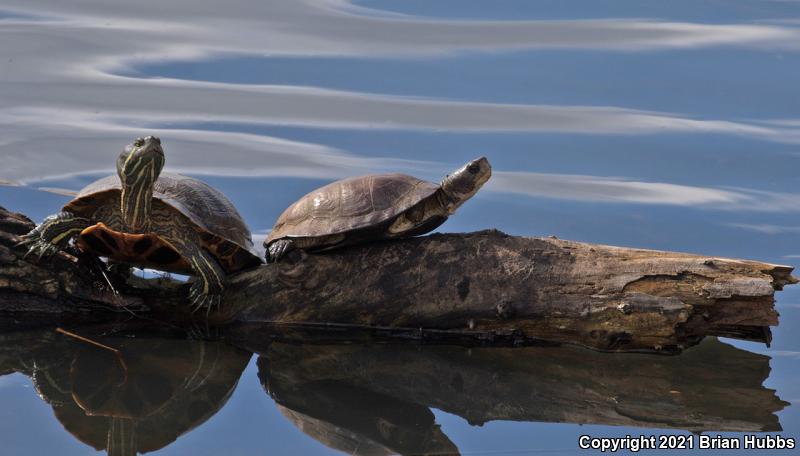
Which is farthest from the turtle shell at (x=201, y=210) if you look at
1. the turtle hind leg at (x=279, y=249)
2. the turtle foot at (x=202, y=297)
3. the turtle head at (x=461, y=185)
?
the turtle head at (x=461, y=185)

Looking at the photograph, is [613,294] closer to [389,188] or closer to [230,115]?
[389,188]

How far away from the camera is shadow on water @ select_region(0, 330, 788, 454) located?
369 cm

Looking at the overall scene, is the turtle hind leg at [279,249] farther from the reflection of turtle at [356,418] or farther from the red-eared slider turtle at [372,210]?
the reflection of turtle at [356,418]

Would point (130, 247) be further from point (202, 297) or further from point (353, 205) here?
point (353, 205)

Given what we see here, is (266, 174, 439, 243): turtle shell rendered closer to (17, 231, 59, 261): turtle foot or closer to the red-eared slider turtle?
the red-eared slider turtle

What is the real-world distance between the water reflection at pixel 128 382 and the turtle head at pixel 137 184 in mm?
511

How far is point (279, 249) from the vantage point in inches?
186

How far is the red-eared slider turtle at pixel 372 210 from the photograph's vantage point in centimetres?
456

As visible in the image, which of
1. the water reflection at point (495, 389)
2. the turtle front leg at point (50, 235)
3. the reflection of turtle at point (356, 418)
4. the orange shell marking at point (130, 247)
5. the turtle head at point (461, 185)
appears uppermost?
the turtle head at point (461, 185)

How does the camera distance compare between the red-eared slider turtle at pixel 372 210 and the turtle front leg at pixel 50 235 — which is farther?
the red-eared slider turtle at pixel 372 210

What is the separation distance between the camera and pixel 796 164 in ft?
22.8

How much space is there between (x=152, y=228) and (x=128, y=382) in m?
0.89

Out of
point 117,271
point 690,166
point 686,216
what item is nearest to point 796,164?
point 690,166

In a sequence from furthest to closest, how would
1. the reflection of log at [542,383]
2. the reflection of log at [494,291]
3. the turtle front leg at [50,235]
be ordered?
the turtle front leg at [50,235] → the reflection of log at [494,291] → the reflection of log at [542,383]
